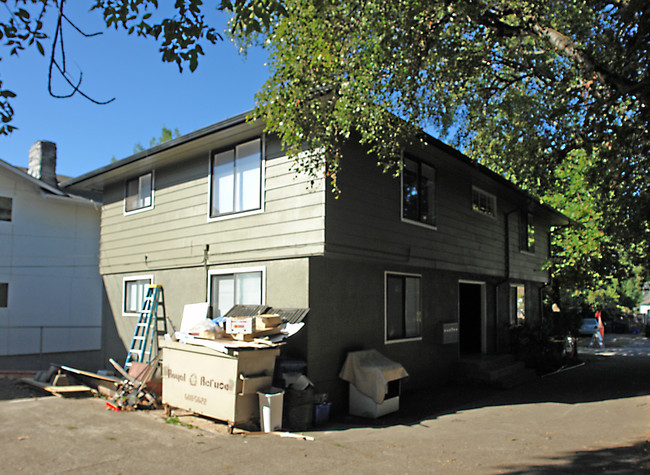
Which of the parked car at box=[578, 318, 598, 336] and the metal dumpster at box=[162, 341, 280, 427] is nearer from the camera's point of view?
the metal dumpster at box=[162, 341, 280, 427]

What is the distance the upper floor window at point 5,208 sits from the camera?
15.7 meters

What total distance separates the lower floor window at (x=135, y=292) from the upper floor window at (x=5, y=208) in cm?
491

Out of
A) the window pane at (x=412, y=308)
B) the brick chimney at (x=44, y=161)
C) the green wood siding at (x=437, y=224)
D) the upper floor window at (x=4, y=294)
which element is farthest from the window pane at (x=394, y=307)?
the brick chimney at (x=44, y=161)

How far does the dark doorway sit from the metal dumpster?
9.31 metres

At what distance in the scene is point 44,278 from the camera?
16.0 m

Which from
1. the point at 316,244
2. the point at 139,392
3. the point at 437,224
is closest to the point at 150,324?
the point at 139,392

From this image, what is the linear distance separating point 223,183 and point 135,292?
15.0 feet

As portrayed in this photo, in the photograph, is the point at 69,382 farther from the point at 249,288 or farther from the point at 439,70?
the point at 439,70

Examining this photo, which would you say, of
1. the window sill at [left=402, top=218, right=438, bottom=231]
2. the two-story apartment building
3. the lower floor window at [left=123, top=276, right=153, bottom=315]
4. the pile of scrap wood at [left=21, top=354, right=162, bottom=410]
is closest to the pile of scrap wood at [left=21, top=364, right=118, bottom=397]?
the pile of scrap wood at [left=21, top=354, right=162, bottom=410]

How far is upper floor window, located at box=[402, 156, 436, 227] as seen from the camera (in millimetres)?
11870

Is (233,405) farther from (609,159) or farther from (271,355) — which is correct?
(609,159)

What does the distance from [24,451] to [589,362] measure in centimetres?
1818

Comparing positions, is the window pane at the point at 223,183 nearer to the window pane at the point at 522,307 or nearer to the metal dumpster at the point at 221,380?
the metal dumpster at the point at 221,380

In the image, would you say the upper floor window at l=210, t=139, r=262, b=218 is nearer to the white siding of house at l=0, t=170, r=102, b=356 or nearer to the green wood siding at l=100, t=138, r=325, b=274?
the green wood siding at l=100, t=138, r=325, b=274
